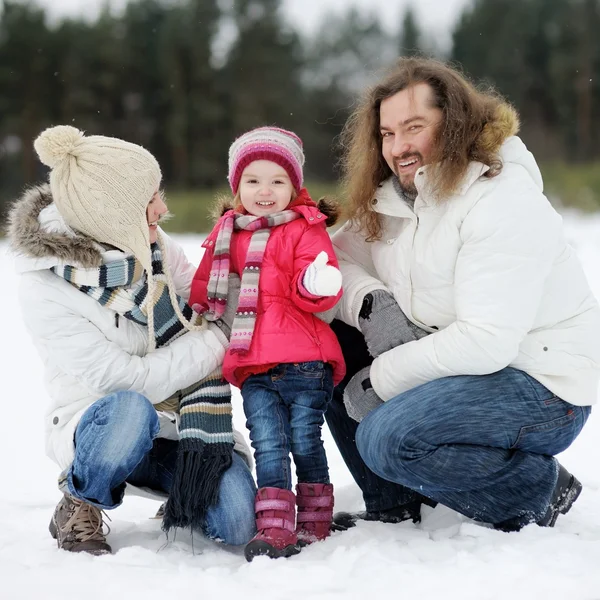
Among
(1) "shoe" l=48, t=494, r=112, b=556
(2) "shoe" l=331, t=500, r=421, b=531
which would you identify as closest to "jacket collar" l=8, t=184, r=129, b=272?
(1) "shoe" l=48, t=494, r=112, b=556

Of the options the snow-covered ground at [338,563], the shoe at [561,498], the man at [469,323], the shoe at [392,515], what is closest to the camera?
the snow-covered ground at [338,563]

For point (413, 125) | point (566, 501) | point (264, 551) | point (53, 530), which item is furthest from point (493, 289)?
point (53, 530)

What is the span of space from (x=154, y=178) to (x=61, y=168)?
0.28 metres

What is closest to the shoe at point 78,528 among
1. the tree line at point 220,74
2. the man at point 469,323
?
the man at point 469,323

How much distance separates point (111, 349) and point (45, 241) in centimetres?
37

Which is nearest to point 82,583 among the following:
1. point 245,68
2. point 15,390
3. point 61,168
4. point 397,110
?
point 61,168

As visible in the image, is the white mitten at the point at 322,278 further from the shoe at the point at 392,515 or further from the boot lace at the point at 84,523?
the boot lace at the point at 84,523

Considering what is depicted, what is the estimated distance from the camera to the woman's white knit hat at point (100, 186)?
7.76 ft

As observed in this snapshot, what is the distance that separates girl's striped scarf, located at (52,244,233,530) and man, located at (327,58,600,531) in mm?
442

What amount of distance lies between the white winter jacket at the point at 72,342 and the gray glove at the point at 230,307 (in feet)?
0.38

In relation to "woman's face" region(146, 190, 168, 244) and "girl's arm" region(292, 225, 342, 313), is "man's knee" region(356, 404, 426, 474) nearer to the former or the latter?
"girl's arm" region(292, 225, 342, 313)

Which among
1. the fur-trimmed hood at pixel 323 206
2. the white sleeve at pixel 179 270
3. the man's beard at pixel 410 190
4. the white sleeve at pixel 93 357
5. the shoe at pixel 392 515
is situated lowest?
the shoe at pixel 392 515

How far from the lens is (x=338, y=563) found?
7.09ft

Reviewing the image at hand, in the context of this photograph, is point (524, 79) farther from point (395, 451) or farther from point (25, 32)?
point (395, 451)
